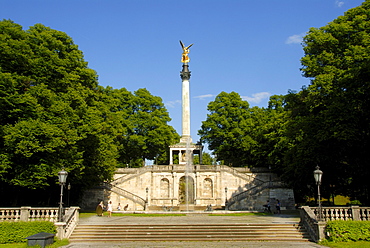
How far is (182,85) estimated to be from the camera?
5281 cm

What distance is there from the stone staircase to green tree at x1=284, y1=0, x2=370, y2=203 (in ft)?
26.9

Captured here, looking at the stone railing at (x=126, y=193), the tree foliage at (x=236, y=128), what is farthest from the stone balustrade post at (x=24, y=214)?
the tree foliage at (x=236, y=128)

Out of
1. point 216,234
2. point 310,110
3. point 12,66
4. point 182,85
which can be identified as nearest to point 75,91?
point 12,66

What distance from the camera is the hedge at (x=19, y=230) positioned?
701 inches

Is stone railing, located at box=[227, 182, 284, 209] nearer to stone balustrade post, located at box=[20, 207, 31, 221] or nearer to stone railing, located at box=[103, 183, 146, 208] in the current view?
stone railing, located at box=[103, 183, 146, 208]

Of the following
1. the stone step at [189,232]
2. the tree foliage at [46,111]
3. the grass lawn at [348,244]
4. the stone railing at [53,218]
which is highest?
the tree foliage at [46,111]

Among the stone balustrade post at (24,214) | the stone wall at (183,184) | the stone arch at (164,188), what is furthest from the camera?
the stone arch at (164,188)

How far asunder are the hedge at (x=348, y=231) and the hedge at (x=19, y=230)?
14.0 metres

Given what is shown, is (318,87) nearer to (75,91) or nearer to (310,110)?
(310,110)

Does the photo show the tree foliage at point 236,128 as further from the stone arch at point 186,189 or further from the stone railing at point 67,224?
the stone railing at point 67,224

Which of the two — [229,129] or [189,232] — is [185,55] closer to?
[229,129]

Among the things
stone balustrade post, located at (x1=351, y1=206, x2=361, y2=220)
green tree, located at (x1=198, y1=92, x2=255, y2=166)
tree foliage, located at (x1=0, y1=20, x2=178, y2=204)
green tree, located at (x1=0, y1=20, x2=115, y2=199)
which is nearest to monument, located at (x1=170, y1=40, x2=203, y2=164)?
green tree, located at (x1=198, y1=92, x2=255, y2=166)

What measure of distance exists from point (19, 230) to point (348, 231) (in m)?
16.3

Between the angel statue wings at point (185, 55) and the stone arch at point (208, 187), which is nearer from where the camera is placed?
the stone arch at point (208, 187)
